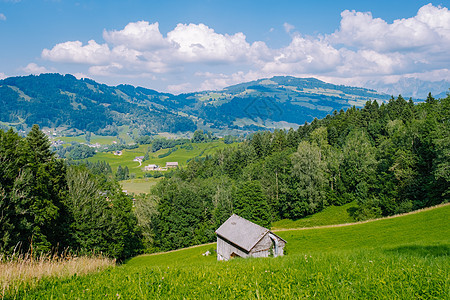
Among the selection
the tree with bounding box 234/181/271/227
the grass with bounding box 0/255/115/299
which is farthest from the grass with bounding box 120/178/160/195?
the grass with bounding box 0/255/115/299

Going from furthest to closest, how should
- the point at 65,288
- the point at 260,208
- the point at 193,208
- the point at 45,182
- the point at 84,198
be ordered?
the point at 193,208 → the point at 260,208 → the point at 84,198 → the point at 45,182 → the point at 65,288

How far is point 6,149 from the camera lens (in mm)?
27734

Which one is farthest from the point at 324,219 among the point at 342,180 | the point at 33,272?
the point at 33,272

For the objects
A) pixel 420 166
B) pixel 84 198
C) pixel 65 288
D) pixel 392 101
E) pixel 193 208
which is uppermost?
pixel 392 101

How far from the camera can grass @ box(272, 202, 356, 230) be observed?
62900 millimetres

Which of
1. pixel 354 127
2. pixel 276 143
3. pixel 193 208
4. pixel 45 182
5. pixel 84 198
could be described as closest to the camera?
pixel 45 182

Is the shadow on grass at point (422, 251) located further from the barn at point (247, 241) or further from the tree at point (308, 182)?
the tree at point (308, 182)

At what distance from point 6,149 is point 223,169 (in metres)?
94.0

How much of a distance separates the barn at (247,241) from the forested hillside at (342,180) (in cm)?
2514

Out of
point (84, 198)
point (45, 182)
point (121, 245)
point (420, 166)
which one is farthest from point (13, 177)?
point (420, 166)

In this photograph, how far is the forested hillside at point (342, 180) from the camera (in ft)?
166

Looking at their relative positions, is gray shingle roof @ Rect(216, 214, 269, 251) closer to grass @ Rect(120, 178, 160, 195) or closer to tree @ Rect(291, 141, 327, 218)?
tree @ Rect(291, 141, 327, 218)

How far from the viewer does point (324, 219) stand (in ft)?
216

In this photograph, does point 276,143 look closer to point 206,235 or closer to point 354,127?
point 354,127
